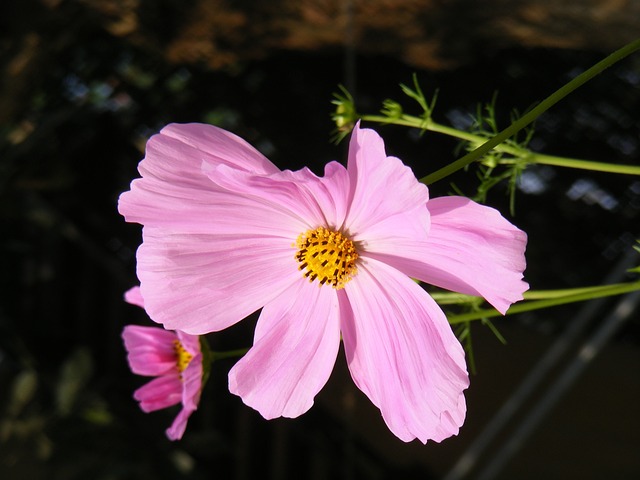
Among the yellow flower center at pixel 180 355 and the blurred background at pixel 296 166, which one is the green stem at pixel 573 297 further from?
the blurred background at pixel 296 166

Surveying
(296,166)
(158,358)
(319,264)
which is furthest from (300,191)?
(296,166)

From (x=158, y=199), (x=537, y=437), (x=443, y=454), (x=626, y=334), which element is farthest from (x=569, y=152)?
(x=158, y=199)

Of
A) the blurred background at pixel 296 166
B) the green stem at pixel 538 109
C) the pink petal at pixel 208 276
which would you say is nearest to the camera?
the green stem at pixel 538 109

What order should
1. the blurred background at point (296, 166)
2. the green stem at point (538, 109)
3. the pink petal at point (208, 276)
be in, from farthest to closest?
the blurred background at point (296, 166), the pink petal at point (208, 276), the green stem at point (538, 109)

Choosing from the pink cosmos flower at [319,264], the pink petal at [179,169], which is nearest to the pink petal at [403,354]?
the pink cosmos flower at [319,264]

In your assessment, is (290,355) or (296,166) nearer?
(290,355)

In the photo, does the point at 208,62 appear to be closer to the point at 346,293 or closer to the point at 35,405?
the point at 35,405

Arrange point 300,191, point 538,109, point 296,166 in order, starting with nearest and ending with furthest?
point 538,109 < point 300,191 < point 296,166

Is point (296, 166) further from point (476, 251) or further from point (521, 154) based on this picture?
point (476, 251)
